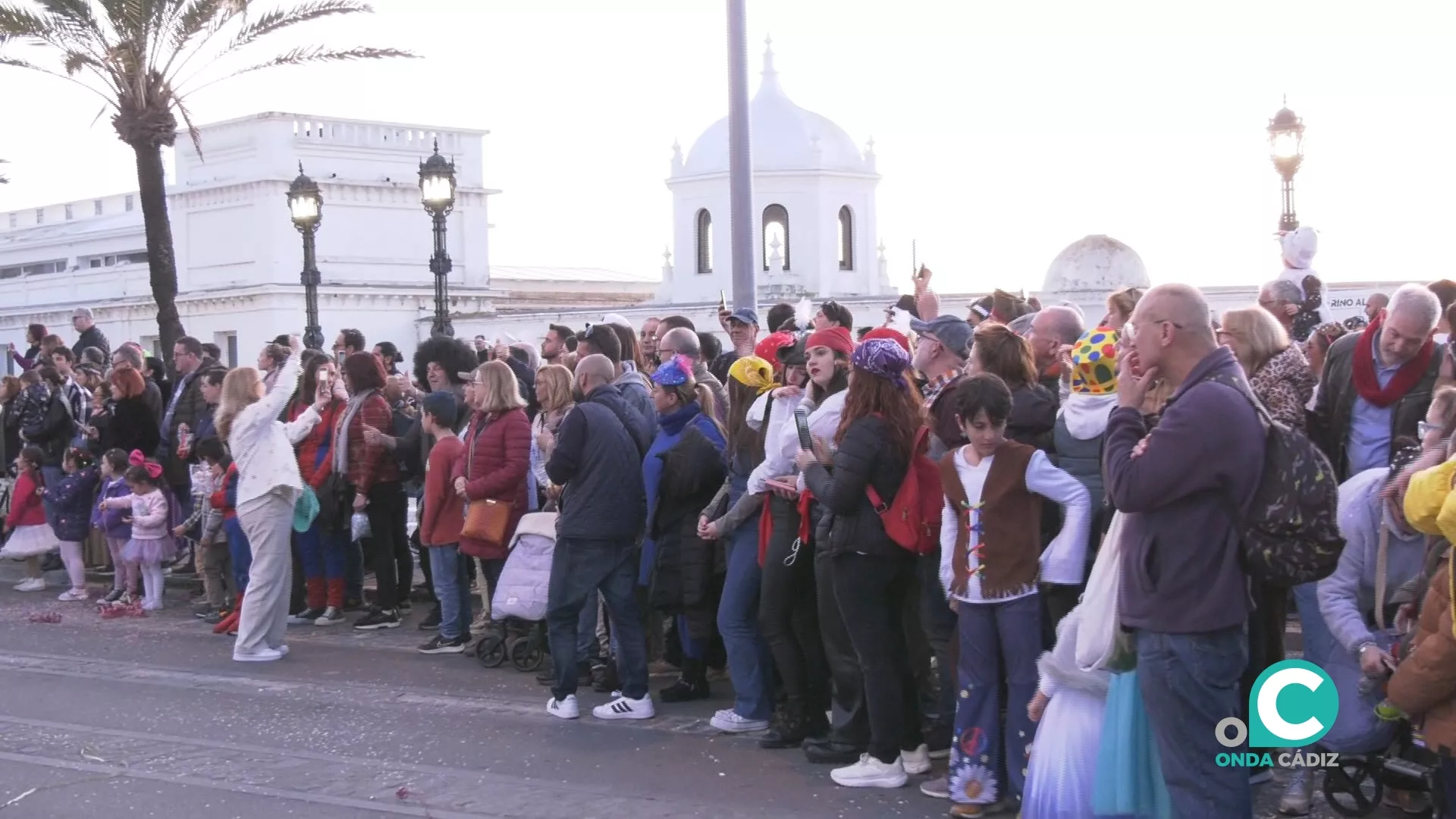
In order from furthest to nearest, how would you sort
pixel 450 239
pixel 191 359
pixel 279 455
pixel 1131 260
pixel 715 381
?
pixel 450 239 < pixel 1131 260 < pixel 191 359 < pixel 279 455 < pixel 715 381

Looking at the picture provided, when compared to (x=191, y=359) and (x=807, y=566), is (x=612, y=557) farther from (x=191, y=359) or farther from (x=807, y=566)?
(x=191, y=359)

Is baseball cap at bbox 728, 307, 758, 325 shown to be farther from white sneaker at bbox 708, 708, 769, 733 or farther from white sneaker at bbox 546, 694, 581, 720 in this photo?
white sneaker at bbox 708, 708, 769, 733

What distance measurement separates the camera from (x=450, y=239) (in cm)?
4597

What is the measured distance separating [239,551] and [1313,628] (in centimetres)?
860

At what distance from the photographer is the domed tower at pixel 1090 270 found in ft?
83.4

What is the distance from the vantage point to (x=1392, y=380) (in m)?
7.94

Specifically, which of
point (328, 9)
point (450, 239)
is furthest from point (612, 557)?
point (450, 239)

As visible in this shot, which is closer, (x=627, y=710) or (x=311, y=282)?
(x=627, y=710)

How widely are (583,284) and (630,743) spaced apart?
1742 inches

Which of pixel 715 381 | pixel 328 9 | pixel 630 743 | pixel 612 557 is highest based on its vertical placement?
pixel 328 9

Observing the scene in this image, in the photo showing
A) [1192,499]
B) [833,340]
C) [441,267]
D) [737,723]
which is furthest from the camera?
[441,267]

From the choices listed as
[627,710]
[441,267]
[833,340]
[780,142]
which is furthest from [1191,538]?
[780,142]

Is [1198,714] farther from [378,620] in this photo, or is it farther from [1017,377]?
[378,620]

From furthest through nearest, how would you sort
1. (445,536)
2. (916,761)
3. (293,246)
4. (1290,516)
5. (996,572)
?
(293,246) < (445,536) < (916,761) < (996,572) < (1290,516)
